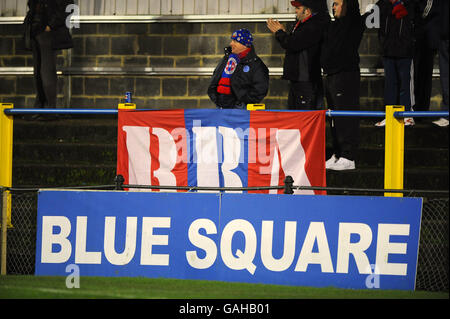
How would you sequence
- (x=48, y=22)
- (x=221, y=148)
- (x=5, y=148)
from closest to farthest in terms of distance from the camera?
(x=221, y=148), (x=5, y=148), (x=48, y=22)

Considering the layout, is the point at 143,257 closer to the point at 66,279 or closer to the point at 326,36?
the point at 66,279

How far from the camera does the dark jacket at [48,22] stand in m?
13.9

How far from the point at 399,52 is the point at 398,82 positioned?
40cm

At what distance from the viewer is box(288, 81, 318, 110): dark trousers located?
11.8 m

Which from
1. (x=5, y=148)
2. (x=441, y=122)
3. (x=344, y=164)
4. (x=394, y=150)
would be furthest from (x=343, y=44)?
(x=5, y=148)

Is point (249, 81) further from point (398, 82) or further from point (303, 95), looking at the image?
point (398, 82)

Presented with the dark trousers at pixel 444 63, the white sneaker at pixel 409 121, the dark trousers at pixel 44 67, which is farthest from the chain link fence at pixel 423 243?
the dark trousers at pixel 44 67

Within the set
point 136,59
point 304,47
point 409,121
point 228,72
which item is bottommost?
point 409,121

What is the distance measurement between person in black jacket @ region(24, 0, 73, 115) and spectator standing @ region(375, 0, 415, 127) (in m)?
4.74

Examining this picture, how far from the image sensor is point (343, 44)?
1171cm

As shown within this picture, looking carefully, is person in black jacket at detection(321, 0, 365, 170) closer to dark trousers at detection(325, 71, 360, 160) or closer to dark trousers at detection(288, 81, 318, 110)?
dark trousers at detection(325, 71, 360, 160)

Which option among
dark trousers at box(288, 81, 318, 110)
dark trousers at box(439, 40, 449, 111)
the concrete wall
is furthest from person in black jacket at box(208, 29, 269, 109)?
the concrete wall
